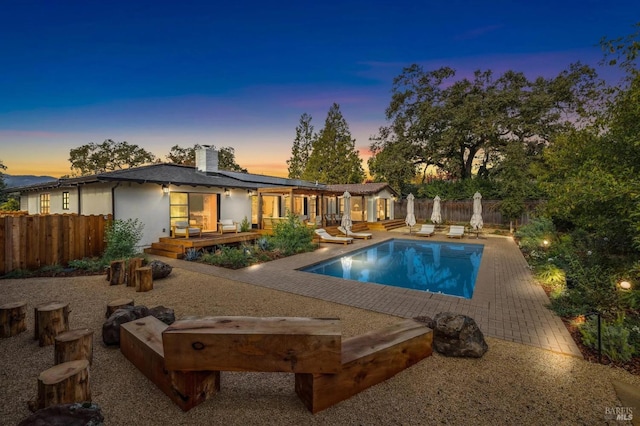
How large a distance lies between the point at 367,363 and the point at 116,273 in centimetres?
646

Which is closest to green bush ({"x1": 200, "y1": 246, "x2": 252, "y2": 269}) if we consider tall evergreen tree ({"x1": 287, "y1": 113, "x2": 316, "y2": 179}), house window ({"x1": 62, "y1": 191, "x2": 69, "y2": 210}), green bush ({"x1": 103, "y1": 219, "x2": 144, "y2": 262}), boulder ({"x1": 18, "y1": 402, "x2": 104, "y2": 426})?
green bush ({"x1": 103, "y1": 219, "x2": 144, "y2": 262})

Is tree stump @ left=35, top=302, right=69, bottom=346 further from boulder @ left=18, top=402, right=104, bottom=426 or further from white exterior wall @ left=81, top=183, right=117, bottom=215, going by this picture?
white exterior wall @ left=81, top=183, right=117, bottom=215

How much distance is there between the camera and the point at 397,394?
2621mm

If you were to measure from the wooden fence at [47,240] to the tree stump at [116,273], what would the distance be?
2803 mm

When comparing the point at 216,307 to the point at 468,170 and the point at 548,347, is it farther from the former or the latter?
the point at 468,170

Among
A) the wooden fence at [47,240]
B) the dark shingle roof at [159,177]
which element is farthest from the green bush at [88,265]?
the dark shingle roof at [159,177]

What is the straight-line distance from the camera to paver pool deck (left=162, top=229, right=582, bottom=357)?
4.09 meters

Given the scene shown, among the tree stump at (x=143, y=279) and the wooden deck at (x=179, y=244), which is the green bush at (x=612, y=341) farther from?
the wooden deck at (x=179, y=244)

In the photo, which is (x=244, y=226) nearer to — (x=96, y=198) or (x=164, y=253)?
(x=164, y=253)

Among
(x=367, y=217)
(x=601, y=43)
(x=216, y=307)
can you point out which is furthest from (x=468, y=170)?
(x=216, y=307)

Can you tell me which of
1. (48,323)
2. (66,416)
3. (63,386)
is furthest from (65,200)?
(66,416)

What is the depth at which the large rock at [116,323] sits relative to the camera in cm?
346

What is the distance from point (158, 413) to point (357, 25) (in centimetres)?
1469

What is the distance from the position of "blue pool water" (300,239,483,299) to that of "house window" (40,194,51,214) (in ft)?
47.4
